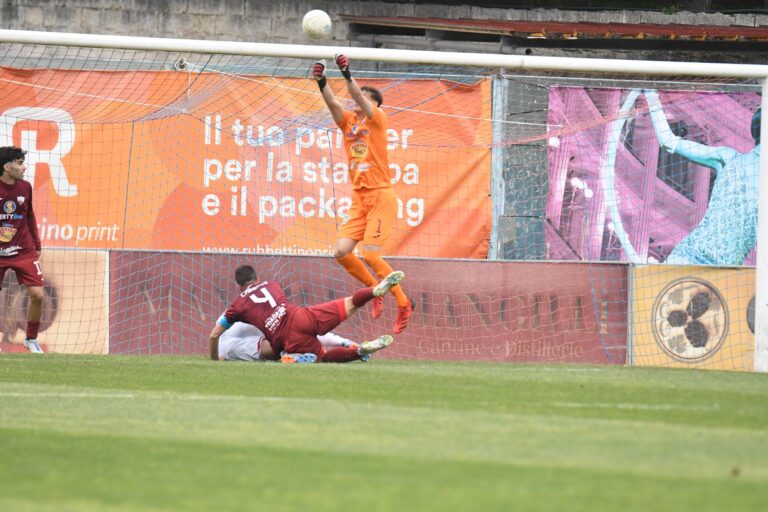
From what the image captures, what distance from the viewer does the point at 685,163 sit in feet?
57.3

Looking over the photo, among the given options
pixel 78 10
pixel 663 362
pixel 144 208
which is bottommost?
pixel 663 362

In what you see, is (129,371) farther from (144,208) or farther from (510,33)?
(510,33)

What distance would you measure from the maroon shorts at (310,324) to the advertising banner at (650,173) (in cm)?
572

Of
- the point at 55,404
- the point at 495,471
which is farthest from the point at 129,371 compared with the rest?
the point at 495,471

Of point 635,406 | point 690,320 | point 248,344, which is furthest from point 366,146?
point 635,406

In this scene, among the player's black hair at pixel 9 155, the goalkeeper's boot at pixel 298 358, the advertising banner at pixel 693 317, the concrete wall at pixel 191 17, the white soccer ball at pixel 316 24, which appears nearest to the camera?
the goalkeeper's boot at pixel 298 358

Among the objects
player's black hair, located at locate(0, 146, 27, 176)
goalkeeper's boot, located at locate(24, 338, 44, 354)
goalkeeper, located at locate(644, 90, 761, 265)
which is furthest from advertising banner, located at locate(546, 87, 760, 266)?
player's black hair, located at locate(0, 146, 27, 176)

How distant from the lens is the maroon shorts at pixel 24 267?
1330cm

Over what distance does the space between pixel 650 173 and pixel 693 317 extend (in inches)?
119

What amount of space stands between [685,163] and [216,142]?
20.2 ft

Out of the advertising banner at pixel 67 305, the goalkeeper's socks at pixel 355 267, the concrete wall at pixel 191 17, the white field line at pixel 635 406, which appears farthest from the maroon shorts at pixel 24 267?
the concrete wall at pixel 191 17

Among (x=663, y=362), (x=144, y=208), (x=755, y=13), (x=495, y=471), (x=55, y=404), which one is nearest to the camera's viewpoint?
(x=495, y=471)

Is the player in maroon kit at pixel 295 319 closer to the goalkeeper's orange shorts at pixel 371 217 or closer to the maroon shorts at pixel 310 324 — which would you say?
the maroon shorts at pixel 310 324

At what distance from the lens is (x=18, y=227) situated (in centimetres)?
1329
